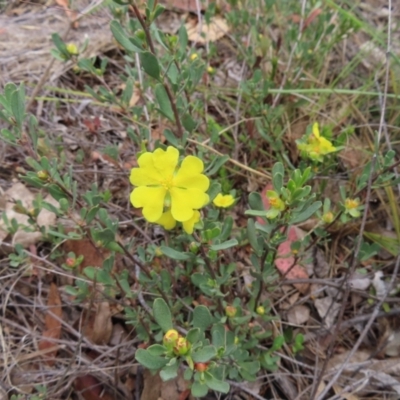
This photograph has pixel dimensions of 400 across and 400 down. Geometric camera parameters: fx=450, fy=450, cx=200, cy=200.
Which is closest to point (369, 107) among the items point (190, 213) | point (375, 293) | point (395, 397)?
point (375, 293)

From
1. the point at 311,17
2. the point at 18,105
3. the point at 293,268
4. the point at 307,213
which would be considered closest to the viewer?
the point at 307,213

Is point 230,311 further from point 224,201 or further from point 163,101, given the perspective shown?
point 163,101

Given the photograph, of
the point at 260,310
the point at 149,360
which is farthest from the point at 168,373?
the point at 260,310

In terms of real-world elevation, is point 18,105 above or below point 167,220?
above

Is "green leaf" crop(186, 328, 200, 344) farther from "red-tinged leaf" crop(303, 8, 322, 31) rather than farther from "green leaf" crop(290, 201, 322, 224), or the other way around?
"red-tinged leaf" crop(303, 8, 322, 31)

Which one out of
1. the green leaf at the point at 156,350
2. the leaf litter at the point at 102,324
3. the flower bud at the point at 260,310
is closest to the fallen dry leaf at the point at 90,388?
the leaf litter at the point at 102,324

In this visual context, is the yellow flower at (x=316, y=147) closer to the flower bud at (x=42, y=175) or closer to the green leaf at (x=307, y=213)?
the green leaf at (x=307, y=213)

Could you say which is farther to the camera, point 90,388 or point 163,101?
point 90,388

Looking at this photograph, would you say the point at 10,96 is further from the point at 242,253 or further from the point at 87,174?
the point at 242,253
